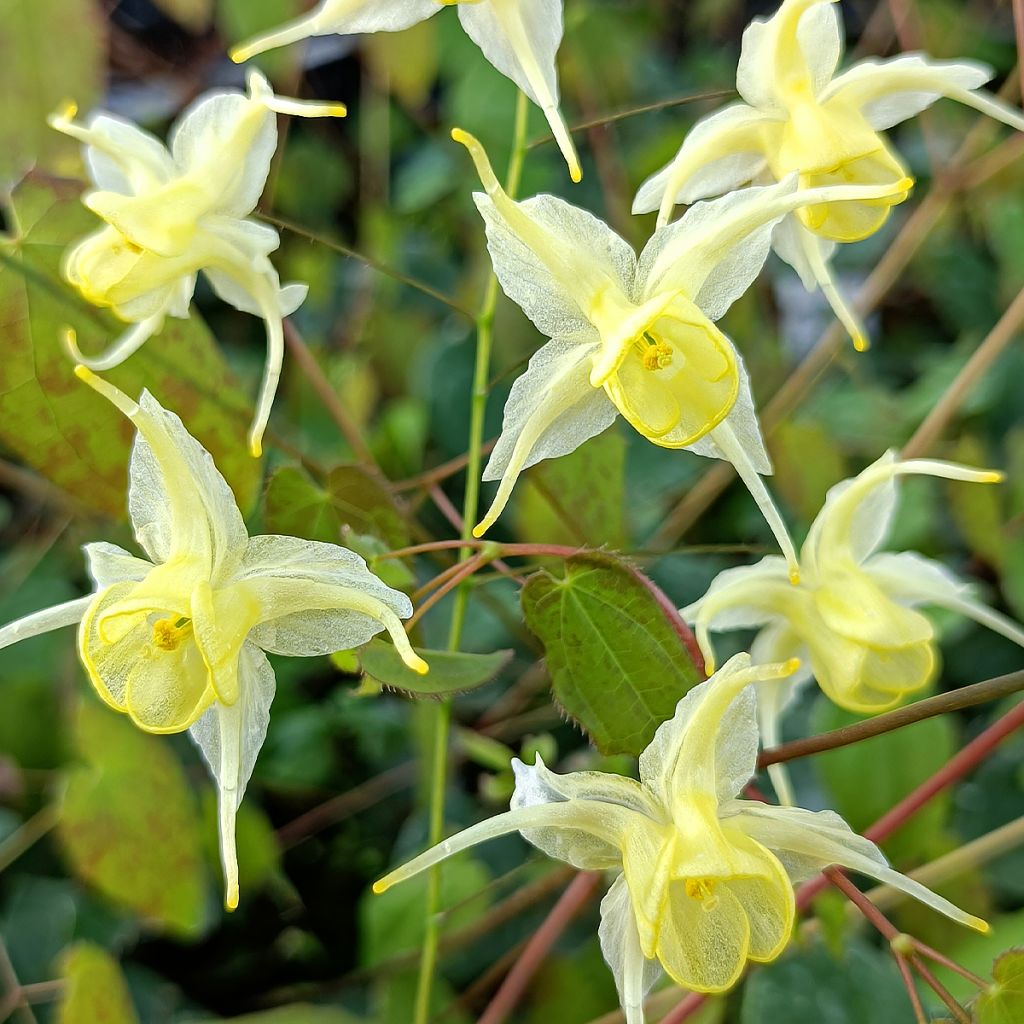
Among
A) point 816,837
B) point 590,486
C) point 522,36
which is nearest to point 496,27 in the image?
point 522,36

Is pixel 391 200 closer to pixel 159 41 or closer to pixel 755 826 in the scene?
pixel 159 41

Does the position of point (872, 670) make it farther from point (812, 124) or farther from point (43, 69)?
point (43, 69)

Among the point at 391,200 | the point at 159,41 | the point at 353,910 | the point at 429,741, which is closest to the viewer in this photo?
the point at 429,741

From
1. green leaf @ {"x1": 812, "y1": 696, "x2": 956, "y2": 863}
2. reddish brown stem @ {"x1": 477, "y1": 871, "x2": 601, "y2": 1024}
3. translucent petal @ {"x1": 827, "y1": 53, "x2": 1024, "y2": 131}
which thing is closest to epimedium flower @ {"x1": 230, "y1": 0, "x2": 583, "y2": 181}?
translucent petal @ {"x1": 827, "y1": 53, "x2": 1024, "y2": 131}

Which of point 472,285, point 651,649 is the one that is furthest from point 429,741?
point 472,285

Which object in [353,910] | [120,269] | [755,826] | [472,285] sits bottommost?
[353,910]

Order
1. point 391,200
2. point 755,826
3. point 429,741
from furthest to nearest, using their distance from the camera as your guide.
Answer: point 391,200 → point 429,741 → point 755,826
